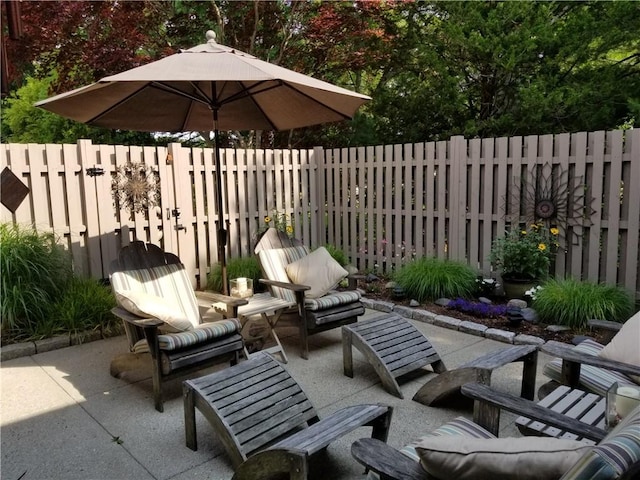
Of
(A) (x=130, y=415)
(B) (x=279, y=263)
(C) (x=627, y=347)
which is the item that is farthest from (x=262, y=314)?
(C) (x=627, y=347)

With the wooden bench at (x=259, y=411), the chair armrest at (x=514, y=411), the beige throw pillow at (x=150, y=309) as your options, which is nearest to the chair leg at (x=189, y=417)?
the wooden bench at (x=259, y=411)

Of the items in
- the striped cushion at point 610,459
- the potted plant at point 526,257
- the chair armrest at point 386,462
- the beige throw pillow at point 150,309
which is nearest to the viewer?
the striped cushion at point 610,459

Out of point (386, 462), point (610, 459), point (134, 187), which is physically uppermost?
point (134, 187)

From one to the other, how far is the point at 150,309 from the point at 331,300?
1.56 meters

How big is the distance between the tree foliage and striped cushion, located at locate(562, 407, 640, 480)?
627 cm

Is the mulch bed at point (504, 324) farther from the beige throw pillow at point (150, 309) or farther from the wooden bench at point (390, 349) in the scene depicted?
the beige throw pillow at point (150, 309)

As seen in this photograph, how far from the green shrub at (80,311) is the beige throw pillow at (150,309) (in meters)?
1.48

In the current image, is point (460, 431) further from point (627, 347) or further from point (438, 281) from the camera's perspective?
point (438, 281)

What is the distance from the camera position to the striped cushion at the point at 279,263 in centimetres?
434

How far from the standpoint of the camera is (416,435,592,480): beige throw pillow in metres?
1.20

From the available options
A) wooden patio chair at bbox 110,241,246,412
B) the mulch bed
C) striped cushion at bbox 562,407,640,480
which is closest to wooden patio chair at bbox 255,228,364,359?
wooden patio chair at bbox 110,241,246,412

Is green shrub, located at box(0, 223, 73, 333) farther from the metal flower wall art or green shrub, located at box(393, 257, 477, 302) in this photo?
the metal flower wall art

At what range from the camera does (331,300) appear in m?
4.01

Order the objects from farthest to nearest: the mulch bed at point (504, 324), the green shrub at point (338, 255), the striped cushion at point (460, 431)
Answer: the green shrub at point (338, 255)
the mulch bed at point (504, 324)
the striped cushion at point (460, 431)
